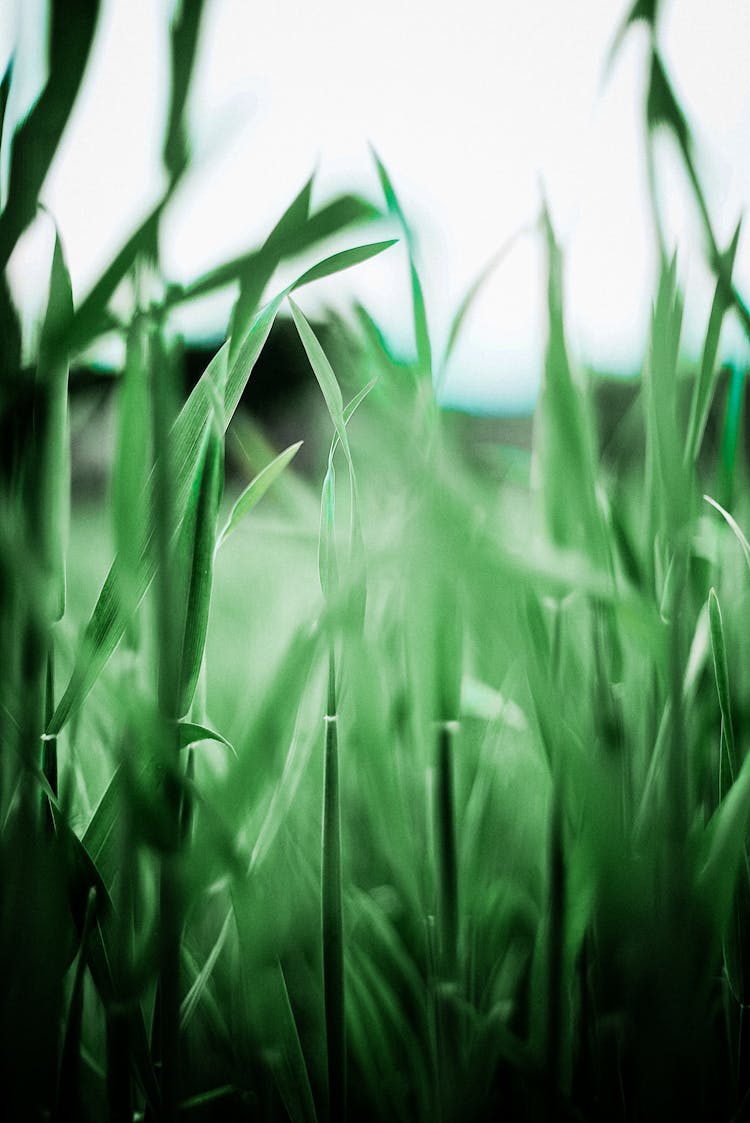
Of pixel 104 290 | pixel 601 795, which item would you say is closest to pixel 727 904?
pixel 601 795

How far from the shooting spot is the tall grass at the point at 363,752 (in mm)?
115

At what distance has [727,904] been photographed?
0.43ft

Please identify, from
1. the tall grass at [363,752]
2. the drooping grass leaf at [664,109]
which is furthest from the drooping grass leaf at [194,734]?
the drooping grass leaf at [664,109]

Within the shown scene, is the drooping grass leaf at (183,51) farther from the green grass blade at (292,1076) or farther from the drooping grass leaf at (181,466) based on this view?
the green grass blade at (292,1076)

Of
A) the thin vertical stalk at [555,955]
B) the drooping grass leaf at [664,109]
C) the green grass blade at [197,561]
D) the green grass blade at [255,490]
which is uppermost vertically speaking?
the drooping grass leaf at [664,109]

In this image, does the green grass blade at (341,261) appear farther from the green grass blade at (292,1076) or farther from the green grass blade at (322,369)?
the green grass blade at (292,1076)

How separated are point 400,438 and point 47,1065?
12 cm

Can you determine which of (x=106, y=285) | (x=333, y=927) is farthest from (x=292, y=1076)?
(x=106, y=285)

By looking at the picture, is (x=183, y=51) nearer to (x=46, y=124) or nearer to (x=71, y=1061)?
(x=46, y=124)

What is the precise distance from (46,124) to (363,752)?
5.2 inches

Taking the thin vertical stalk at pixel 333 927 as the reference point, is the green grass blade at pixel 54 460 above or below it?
above

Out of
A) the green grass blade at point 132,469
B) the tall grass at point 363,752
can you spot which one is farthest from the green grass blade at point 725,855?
the green grass blade at point 132,469

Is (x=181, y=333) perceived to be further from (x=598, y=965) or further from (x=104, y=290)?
(x=598, y=965)

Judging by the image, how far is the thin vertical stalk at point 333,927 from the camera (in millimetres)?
137
